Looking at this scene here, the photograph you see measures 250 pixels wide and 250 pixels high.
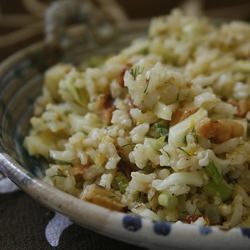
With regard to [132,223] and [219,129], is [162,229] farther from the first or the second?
[219,129]

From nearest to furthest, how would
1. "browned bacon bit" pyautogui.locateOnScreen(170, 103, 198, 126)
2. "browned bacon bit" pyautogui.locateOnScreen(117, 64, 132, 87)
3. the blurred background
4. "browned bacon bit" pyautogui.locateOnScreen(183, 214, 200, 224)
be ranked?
"browned bacon bit" pyautogui.locateOnScreen(183, 214, 200, 224) → "browned bacon bit" pyautogui.locateOnScreen(170, 103, 198, 126) → "browned bacon bit" pyautogui.locateOnScreen(117, 64, 132, 87) → the blurred background

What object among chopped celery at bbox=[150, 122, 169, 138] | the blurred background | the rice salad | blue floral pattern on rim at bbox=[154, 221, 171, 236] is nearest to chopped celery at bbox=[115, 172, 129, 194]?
the rice salad

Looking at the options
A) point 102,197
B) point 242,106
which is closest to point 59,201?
point 102,197

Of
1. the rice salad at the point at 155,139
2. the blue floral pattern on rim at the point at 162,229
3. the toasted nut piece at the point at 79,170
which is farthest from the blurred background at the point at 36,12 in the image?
the blue floral pattern on rim at the point at 162,229

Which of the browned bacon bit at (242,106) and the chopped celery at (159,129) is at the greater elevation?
the chopped celery at (159,129)

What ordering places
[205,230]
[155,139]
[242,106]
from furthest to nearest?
[242,106], [155,139], [205,230]

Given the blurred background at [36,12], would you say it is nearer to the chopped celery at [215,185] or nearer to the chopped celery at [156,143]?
the chopped celery at [156,143]

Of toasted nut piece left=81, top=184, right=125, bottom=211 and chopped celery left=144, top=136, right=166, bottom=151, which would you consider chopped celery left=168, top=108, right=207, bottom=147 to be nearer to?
chopped celery left=144, top=136, right=166, bottom=151

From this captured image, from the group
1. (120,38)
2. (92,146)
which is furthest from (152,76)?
(120,38)
